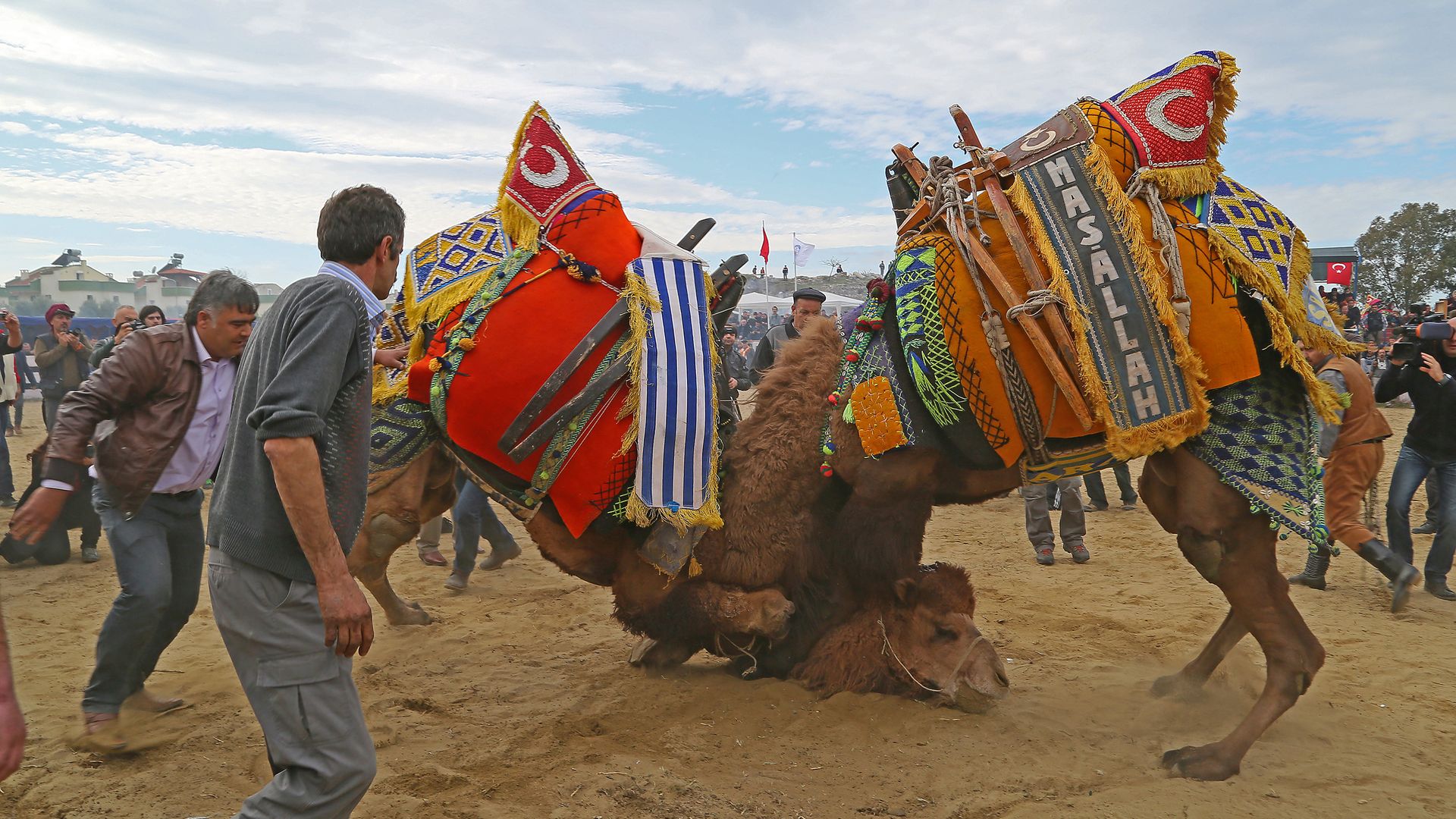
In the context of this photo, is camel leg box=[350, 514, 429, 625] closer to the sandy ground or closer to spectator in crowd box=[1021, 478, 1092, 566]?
the sandy ground

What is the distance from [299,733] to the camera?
224 cm

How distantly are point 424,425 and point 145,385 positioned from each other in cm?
109

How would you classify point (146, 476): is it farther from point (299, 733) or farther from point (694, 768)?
point (694, 768)

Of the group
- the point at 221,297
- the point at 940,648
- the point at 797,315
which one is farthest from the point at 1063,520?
the point at 221,297

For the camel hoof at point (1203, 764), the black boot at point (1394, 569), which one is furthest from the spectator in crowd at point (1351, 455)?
the camel hoof at point (1203, 764)

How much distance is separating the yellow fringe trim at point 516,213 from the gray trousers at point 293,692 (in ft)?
6.76

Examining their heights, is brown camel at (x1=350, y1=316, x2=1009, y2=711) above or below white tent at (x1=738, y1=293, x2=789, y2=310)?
below

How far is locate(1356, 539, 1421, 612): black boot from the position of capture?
5.63m

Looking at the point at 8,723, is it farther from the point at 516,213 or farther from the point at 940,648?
the point at 940,648

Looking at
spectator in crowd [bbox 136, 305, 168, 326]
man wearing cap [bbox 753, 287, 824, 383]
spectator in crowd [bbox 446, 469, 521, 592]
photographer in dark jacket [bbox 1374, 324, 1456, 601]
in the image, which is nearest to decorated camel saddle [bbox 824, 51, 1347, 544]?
photographer in dark jacket [bbox 1374, 324, 1456, 601]

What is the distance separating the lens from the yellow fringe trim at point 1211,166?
3469 millimetres

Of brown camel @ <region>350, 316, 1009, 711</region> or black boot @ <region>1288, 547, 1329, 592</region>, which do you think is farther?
black boot @ <region>1288, 547, 1329, 592</region>

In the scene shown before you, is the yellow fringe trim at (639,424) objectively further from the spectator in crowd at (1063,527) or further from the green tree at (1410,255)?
the green tree at (1410,255)

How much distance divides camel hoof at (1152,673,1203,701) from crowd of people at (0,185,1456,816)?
68.5 inches
